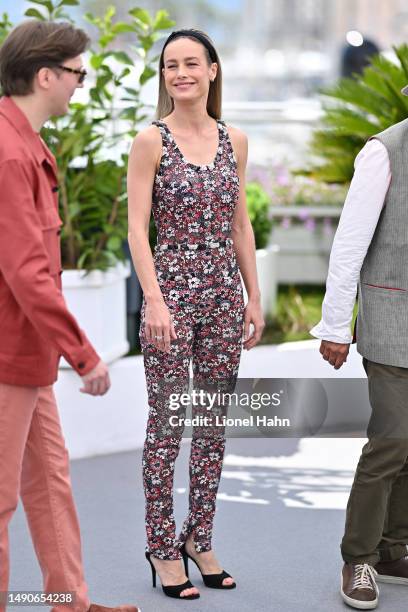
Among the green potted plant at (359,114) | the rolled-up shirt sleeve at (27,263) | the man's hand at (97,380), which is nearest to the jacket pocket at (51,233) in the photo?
the rolled-up shirt sleeve at (27,263)

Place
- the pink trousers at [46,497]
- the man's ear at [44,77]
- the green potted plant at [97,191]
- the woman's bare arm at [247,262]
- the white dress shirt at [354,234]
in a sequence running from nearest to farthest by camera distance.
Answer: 1. the man's ear at [44,77]
2. the pink trousers at [46,497]
3. the white dress shirt at [354,234]
4. the woman's bare arm at [247,262]
5. the green potted plant at [97,191]

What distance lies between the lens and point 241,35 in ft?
181

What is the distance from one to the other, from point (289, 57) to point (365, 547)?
46.7m

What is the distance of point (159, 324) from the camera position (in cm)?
335

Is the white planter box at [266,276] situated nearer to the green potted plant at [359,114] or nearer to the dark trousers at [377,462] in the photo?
the green potted plant at [359,114]

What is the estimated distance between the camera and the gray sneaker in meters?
3.52

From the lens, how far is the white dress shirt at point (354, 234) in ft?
10.8

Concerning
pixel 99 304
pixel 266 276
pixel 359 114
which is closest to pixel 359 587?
pixel 99 304

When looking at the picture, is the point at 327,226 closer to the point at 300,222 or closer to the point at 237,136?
the point at 300,222

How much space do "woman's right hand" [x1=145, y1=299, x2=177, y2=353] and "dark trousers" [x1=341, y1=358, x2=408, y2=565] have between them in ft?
2.09

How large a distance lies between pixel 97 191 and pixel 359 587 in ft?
8.77

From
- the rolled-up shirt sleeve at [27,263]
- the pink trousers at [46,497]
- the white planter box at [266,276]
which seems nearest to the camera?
the rolled-up shirt sleeve at [27,263]

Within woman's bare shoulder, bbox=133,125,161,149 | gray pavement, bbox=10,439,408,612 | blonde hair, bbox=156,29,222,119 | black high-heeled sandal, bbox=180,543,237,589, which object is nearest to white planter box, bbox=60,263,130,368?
gray pavement, bbox=10,439,408,612

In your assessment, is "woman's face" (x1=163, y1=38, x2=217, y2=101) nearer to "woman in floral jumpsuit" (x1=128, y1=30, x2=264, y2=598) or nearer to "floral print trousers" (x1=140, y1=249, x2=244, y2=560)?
"woman in floral jumpsuit" (x1=128, y1=30, x2=264, y2=598)
